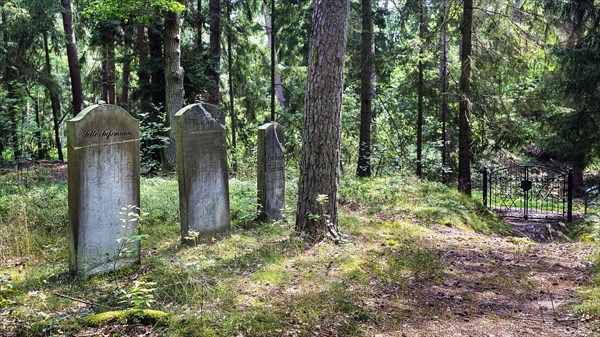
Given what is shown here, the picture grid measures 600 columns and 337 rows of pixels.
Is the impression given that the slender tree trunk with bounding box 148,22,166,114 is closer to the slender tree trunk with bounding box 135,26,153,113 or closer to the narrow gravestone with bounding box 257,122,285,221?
the slender tree trunk with bounding box 135,26,153,113

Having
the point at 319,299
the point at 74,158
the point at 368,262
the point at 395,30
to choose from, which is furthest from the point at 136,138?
the point at 395,30

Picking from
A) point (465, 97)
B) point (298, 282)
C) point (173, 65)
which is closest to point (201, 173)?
point (298, 282)

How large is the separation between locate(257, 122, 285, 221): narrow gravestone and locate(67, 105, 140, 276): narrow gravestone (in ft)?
8.05

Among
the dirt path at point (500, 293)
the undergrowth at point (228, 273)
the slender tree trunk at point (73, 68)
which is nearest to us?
the undergrowth at point (228, 273)

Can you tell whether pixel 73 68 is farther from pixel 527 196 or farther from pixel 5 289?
pixel 527 196

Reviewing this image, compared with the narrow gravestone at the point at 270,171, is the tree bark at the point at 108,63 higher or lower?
higher

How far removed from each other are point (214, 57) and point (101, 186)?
33.0 ft

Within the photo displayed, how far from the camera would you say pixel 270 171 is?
770 centimetres

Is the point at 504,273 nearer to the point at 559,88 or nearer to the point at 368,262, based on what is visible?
the point at 368,262

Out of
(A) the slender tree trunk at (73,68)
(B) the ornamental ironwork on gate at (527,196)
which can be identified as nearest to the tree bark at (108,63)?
(A) the slender tree trunk at (73,68)

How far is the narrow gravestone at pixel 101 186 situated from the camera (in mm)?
4898

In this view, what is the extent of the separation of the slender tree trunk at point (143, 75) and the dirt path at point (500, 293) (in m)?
9.91

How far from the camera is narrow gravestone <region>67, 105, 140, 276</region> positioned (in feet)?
16.1

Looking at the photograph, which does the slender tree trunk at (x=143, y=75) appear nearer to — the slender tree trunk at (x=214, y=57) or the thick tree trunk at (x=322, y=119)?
the slender tree trunk at (x=214, y=57)
